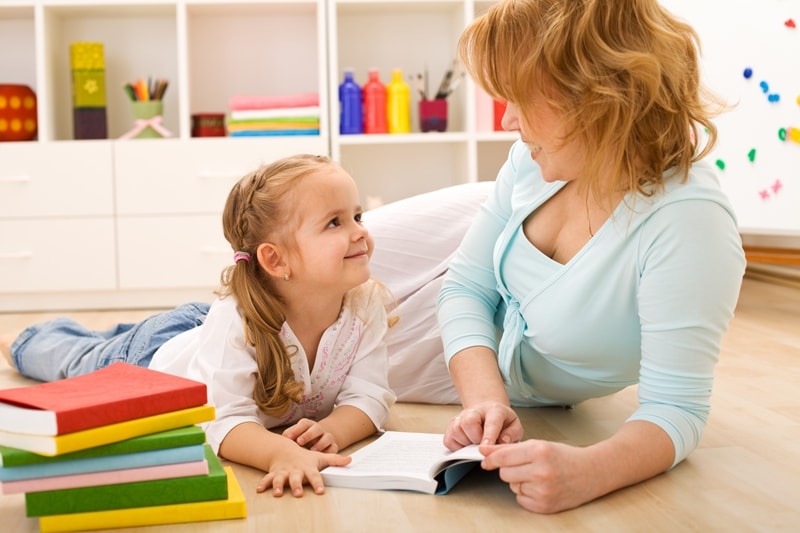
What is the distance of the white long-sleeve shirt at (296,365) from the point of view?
1312mm

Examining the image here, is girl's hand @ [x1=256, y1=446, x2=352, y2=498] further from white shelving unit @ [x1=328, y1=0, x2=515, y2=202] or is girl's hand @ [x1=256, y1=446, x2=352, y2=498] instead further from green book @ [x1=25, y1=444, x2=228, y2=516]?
white shelving unit @ [x1=328, y1=0, x2=515, y2=202]

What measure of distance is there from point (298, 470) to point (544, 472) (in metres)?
0.32

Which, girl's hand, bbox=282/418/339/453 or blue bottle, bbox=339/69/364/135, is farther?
blue bottle, bbox=339/69/364/135

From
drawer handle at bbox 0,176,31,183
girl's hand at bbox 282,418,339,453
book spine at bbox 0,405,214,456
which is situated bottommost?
girl's hand at bbox 282,418,339,453

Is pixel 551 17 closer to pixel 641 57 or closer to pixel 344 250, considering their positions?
pixel 641 57

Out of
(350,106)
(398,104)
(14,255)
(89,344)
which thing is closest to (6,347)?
(89,344)

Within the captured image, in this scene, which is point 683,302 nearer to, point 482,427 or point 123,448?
point 482,427

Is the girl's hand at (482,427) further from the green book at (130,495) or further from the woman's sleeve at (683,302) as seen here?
the green book at (130,495)

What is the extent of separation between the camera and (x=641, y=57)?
1.06 m

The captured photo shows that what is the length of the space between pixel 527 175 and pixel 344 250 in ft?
0.95

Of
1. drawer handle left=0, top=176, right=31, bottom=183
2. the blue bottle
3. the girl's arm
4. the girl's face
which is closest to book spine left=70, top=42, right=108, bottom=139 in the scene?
drawer handle left=0, top=176, right=31, bottom=183

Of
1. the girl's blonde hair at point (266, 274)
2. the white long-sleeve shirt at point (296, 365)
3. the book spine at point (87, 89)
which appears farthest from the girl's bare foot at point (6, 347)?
the book spine at point (87, 89)

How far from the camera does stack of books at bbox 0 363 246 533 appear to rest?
101 cm

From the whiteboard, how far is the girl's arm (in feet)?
6.42
